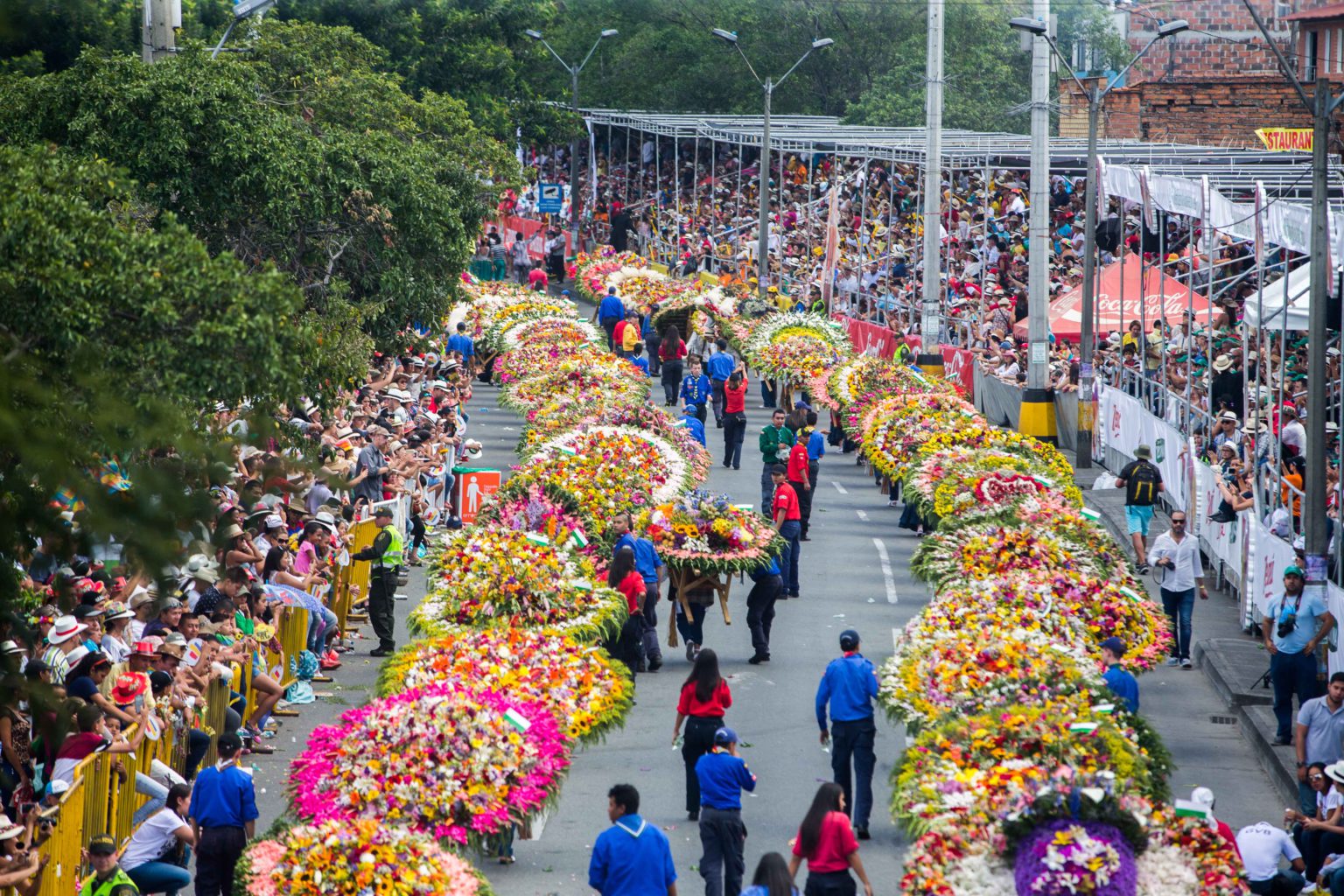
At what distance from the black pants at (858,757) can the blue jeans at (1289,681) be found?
14.3 ft

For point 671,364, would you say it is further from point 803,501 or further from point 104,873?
point 104,873

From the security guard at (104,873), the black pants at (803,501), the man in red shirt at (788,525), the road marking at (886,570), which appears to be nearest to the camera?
the security guard at (104,873)

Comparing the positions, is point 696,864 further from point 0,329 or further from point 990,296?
point 990,296

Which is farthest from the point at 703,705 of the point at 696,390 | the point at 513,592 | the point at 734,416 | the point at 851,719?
the point at 696,390

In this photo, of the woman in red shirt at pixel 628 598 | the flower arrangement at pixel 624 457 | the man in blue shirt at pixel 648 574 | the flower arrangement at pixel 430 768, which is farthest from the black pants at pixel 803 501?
the flower arrangement at pixel 430 768

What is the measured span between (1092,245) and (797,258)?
2324 cm

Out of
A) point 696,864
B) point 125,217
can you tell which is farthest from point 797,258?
point 696,864

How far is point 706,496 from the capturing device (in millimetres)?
19094

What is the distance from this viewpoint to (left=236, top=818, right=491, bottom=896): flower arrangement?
9.62 metres

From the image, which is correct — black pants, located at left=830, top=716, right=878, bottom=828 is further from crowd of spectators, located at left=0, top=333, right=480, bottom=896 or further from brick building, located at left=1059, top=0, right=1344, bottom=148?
brick building, located at left=1059, top=0, right=1344, bottom=148

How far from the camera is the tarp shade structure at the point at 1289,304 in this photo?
66.7 ft

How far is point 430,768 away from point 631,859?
1485 mm

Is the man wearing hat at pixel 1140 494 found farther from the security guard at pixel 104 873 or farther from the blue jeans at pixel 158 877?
the security guard at pixel 104 873

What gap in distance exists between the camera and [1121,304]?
3019 centimetres
